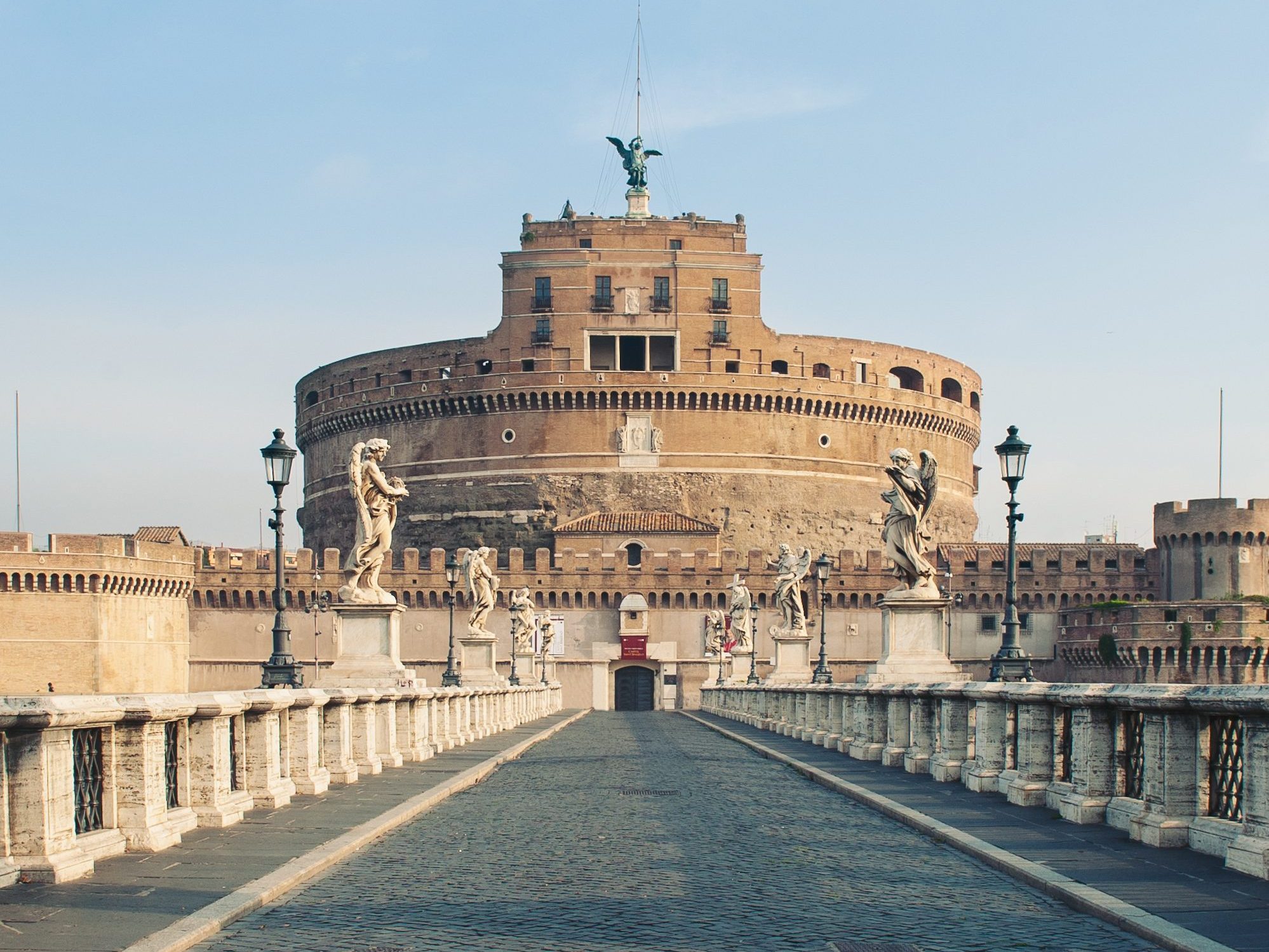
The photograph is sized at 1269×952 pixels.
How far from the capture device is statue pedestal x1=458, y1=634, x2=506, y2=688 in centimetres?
3397

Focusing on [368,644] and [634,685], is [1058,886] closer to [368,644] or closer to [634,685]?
[368,644]

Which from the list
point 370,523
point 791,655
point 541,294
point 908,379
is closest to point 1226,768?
point 370,523

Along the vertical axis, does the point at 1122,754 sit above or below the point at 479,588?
above

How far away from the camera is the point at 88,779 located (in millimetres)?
8094

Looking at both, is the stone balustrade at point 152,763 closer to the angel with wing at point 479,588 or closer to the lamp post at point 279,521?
the lamp post at point 279,521

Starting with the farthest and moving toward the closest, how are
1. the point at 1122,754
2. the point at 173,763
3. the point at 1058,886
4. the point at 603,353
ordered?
the point at 603,353
the point at 1122,754
the point at 173,763
the point at 1058,886

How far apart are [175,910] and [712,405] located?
2827 inches

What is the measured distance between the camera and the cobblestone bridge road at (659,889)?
22.1 feet

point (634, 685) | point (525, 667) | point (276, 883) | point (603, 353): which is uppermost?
point (603, 353)

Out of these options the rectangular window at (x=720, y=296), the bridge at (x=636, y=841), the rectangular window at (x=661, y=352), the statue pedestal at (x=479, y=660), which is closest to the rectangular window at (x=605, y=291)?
the rectangular window at (x=661, y=352)

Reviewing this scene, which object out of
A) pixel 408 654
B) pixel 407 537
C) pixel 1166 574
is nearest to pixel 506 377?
pixel 407 537

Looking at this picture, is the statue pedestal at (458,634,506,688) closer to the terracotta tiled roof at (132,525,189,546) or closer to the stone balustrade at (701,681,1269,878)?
the stone balustrade at (701,681,1269,878)

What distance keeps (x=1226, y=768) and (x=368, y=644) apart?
36.3 feet

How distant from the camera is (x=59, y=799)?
7.39m
